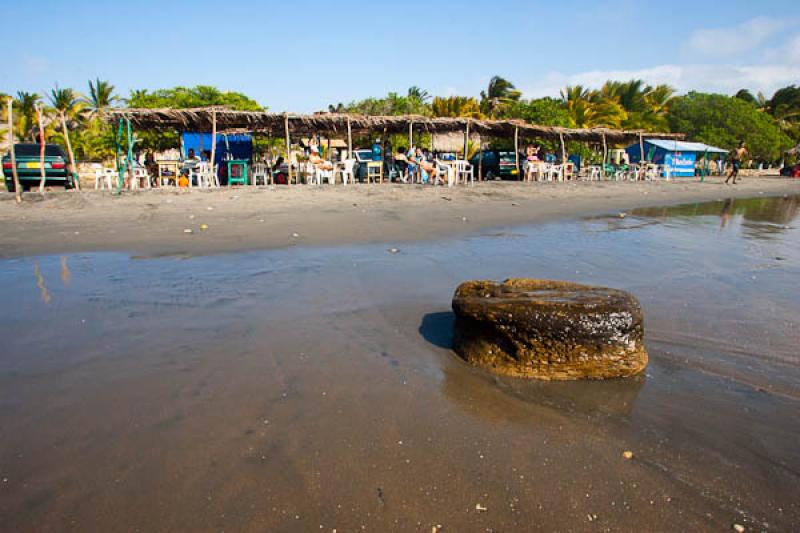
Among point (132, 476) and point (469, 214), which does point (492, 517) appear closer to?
point (132, 476)

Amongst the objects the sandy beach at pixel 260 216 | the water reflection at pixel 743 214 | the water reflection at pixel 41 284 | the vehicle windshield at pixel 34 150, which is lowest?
the water reflection at pixel 41 284

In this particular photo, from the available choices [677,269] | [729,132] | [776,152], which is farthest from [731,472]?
[776,152]

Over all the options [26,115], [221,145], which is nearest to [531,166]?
[221,145]

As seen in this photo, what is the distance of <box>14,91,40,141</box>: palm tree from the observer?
1377 inches

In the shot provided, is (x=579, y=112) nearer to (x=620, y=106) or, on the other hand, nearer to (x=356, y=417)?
(x=620, y=106)

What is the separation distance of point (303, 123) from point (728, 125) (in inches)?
1531

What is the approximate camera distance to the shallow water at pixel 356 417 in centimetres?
217

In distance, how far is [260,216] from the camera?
10422mm

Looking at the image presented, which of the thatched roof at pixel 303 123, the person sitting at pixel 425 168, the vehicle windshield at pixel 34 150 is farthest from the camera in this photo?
the person sitting at pixel 425 168

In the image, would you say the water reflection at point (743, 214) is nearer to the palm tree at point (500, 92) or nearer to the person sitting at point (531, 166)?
the person sitting at point (531, 166)

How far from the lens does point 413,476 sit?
2.37 metres

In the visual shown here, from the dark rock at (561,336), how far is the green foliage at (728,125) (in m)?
45.5

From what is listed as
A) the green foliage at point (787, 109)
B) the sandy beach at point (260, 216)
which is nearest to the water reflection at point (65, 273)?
the sandy beach at point (260, 216)

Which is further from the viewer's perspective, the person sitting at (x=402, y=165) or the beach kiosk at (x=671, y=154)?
the beach kiosk at (x=671, y=154)
